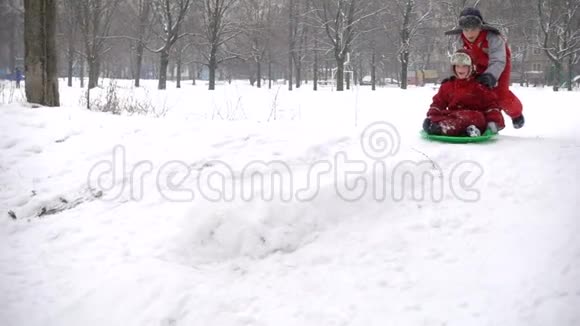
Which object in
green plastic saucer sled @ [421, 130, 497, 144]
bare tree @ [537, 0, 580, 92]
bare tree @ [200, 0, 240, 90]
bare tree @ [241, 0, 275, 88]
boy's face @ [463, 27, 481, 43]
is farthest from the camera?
bare tree @ [241, 0, 275, 88]

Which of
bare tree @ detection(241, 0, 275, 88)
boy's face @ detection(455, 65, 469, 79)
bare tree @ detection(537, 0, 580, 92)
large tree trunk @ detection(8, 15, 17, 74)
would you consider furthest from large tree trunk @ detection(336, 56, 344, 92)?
boy's face @ detection(455, 65, 469, 79)

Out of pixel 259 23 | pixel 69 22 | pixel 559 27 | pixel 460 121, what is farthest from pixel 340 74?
pixel 460 121

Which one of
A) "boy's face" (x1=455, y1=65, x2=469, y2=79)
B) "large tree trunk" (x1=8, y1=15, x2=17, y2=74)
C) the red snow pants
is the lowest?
the red snow pants

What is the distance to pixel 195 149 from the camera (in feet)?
15.0

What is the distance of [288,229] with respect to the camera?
3.52 metres

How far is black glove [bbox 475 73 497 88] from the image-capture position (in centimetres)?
475

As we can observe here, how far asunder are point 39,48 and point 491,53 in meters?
6.75

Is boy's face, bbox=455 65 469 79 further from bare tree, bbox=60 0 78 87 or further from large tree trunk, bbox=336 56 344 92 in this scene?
bare tree, bbox=60 0 78 87

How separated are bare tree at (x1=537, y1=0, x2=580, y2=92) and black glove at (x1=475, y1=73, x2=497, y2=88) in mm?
23657

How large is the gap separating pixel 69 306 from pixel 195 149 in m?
2.15

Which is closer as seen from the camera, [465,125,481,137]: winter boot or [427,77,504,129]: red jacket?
[465,125,481,137]: winter boot

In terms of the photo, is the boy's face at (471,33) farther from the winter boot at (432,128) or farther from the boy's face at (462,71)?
the winter boot at (432,128)

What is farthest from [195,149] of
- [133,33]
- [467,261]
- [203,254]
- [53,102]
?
[133,33]

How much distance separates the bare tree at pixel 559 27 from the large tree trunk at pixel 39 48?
2574cm
